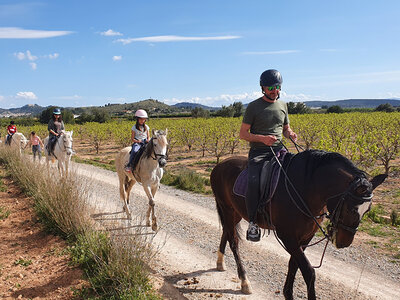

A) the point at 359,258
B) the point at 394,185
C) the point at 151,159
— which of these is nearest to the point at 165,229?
the point at 151,159

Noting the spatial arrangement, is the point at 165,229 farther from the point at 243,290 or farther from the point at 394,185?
the point at 394,185

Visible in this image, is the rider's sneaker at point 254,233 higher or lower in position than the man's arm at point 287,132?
lower

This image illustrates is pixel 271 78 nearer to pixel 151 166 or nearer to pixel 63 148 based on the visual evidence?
pixel 151 166

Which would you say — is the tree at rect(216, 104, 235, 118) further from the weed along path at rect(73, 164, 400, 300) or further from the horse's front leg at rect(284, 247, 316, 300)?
the horse's front leg at rect(284, 247, 316, 300)

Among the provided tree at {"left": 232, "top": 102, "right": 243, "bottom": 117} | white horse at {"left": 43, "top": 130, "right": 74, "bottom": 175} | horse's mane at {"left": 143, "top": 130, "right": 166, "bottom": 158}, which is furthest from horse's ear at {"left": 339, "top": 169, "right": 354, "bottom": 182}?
tree at {"left": 232, "top": 102, "right": 243, "bottom": 117}

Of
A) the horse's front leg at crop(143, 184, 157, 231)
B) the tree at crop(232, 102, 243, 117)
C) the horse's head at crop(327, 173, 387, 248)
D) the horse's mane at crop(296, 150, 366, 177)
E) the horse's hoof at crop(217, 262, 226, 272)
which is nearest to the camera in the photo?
the horse's head at crop(327, 173, 387, 248)

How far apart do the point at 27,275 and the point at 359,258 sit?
6.25 metres

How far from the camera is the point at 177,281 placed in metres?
5.25

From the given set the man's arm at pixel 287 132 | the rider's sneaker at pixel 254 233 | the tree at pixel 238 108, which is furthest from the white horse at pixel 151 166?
the tree at pixel 238 108

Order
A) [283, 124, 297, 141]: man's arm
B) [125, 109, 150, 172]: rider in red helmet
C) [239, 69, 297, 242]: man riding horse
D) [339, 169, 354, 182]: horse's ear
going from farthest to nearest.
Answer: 1. [125, 109, 150, 172]: rider in red helmet
2. [283, 124, 297, 141]: man's arm
3. [239, 69, 297, 242]: man riding horse
4. [339, 169, 354, 182]: horse's ear

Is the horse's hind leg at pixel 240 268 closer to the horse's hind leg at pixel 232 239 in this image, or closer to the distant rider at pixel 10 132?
the horse's hind leg at pixel 232 239

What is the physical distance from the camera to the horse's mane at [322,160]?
3479mm

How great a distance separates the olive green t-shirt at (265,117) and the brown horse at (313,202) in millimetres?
454

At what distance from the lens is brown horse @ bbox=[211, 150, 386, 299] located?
3188 mm
